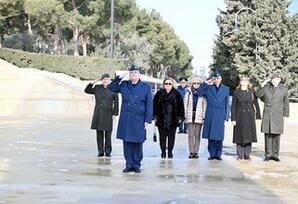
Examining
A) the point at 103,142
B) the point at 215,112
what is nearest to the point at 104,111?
the point at 103,142

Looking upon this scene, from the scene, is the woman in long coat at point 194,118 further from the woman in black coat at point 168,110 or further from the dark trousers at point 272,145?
the dark trousers at point 272,145

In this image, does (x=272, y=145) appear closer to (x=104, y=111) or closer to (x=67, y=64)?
(x=104, y=111)

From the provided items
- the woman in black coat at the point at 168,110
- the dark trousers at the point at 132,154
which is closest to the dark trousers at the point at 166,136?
the woman in black coat at the point at 168,110

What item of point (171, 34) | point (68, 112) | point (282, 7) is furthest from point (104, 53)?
point (171, 34)

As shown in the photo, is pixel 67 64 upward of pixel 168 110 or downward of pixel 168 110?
upward

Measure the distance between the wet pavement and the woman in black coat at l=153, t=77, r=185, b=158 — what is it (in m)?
0.63

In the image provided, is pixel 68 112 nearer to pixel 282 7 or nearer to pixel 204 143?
pixel 204 143

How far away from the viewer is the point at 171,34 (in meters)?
94.9

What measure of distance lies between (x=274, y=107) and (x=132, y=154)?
3.51 metres

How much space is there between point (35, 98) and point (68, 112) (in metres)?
1.75

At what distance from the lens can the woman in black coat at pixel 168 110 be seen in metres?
11.9

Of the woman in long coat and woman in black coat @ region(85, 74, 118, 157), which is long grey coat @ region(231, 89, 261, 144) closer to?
the woman in long coat

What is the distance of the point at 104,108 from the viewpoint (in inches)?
471

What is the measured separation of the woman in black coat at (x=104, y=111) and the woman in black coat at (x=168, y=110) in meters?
0.85
